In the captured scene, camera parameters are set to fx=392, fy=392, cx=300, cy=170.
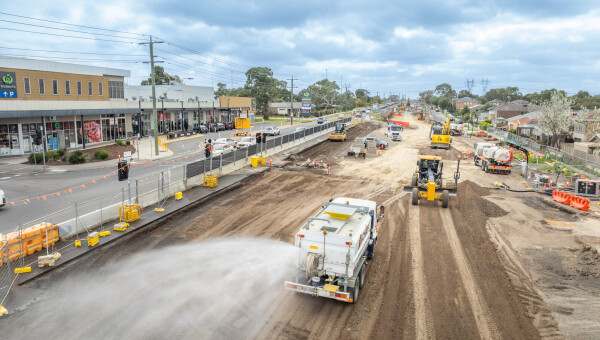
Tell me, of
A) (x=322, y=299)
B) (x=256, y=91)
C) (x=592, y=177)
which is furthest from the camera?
(x=256, y=91)

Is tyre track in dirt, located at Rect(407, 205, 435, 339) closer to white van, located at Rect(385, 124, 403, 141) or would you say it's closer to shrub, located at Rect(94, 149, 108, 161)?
shrub, located at Rect(94, 149, 108, 161)

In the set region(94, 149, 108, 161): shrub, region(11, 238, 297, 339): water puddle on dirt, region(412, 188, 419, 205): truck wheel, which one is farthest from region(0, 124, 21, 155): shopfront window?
region(412, 188, 419, 205): truck wheel

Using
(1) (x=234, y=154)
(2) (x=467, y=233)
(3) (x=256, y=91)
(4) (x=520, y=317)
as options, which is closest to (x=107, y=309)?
(4) (x=520, y=317)

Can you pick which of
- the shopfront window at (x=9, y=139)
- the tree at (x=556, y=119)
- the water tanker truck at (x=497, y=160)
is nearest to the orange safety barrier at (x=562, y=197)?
the water tanker truck at (x=497, y=160)

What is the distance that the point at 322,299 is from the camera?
37.7 feet

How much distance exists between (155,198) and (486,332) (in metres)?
17.3

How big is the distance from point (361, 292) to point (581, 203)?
18.4 m

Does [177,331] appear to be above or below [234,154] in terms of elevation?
below

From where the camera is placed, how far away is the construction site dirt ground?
10.2 m

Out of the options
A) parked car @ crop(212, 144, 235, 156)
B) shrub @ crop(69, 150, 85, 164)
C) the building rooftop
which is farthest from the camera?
parked car @ crop(212, 144, 235, 156)

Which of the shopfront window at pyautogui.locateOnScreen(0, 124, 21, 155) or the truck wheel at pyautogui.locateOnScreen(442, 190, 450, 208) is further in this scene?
the shopfront window at pyautogui.locateOnScreen(0, 124, 21, 155)

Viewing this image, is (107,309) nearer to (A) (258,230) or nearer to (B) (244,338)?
(B) (244,338)

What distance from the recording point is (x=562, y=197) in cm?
2462

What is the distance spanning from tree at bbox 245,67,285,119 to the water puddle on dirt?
106m
